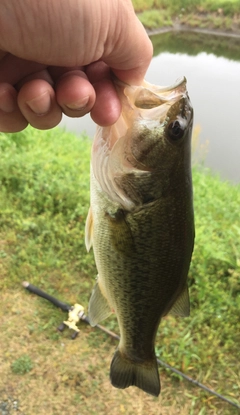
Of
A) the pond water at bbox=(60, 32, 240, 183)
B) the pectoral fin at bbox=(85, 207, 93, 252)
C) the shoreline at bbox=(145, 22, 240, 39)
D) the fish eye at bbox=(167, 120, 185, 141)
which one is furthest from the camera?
the shoreline at bbox=(145, 22, 240, 39)

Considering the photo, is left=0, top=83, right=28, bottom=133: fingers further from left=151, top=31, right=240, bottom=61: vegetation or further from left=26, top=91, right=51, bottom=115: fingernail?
left=151, top=31, right=240, bottom=61: vegetation

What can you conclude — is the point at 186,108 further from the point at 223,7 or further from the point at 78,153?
the point at 223,7

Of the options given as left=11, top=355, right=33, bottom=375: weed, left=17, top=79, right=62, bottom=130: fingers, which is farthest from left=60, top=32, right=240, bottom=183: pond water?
left=17, top=79, right=62, bottom=130: fingers

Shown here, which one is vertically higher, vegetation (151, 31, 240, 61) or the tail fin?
the tail fin

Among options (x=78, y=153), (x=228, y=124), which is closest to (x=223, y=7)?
(x=228, y=124)

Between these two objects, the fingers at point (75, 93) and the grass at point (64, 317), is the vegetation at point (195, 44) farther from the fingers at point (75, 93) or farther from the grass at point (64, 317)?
the fingers at point (75, 93)

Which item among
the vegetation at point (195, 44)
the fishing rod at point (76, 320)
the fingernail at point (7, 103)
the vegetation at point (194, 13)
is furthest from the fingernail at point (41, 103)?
the vegetation at point (194, 13)
